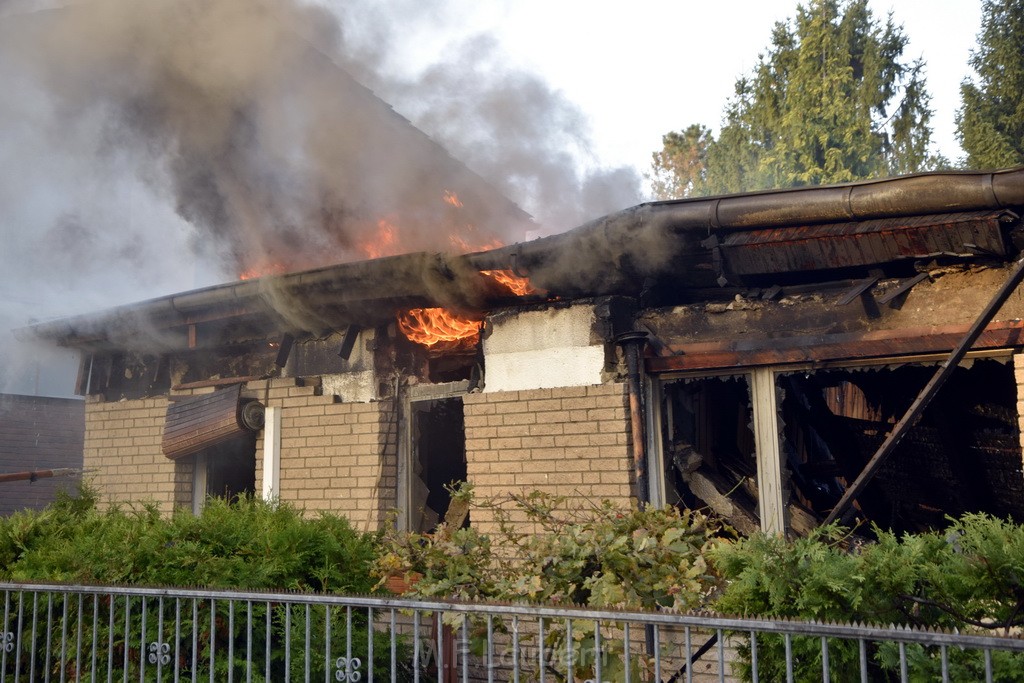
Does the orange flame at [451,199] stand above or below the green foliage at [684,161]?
below

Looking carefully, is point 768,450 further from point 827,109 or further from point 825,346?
point 827,109

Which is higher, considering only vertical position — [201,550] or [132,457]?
[132,457]

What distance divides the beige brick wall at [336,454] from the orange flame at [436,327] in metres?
0.65

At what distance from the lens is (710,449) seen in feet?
24.4

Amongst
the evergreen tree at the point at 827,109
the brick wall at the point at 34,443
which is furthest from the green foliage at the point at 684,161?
the brick wall at the point at 34,443

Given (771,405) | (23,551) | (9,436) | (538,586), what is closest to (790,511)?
(771,405)

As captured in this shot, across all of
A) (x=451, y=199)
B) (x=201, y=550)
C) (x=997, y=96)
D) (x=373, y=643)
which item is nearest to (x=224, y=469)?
(x=451, y=199)

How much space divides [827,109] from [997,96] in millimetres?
5444

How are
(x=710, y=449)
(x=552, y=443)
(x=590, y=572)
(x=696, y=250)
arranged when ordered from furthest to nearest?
(x=710, y=449)
(x=552, y=443)
(x=696, y=250)
(x=590, y=572)

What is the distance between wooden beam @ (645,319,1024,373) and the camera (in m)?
5.61

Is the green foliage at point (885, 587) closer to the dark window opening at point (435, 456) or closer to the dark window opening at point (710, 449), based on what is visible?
the dark window opening at point (710, 449)

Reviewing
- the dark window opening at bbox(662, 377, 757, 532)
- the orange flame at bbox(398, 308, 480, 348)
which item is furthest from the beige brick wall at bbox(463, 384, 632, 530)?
the orange flame at bbox(398, 308, 480, 348)

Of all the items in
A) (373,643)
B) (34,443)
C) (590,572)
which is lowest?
(373,643)

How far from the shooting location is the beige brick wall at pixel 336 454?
26.0 feet
